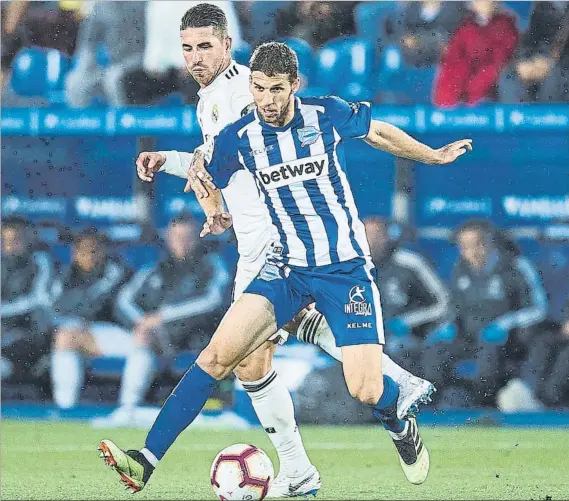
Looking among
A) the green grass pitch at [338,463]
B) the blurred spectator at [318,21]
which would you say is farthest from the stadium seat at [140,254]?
the blurred spectator at [318,21]

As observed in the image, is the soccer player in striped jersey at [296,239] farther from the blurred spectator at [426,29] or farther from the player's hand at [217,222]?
the blurred spectator at [426,29]

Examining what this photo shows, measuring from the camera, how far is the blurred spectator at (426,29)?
8.19 metres

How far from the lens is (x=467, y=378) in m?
7.84

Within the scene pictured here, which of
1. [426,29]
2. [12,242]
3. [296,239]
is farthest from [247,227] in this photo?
[12,242]

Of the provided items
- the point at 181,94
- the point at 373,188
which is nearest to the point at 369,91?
the point at 373,188

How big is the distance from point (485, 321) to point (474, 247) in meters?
0.50

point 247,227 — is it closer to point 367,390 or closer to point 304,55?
point 367,390

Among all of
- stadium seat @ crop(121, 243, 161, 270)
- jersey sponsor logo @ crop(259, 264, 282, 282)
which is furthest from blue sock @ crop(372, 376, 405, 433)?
stadium seat @ crop(121, 243, 161, 270)

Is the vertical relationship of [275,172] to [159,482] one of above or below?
above

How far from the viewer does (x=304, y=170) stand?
5.26m

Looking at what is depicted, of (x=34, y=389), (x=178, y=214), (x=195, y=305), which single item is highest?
(x=178, y=214)

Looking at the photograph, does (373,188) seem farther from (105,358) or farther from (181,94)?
(105,358)

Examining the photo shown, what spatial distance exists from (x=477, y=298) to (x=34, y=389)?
3.08 meters

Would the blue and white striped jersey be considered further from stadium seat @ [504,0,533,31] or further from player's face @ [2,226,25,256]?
player's face @ [2,226,25,256]
